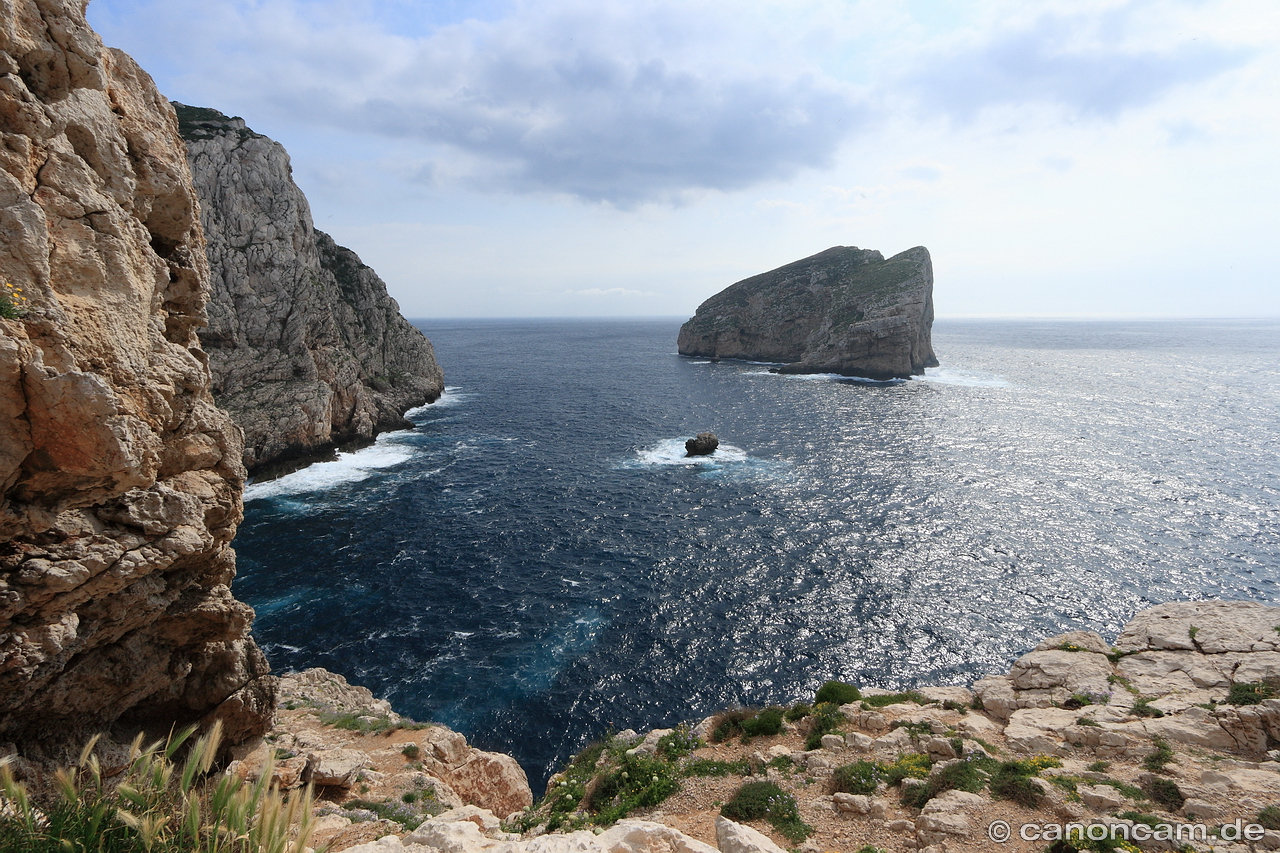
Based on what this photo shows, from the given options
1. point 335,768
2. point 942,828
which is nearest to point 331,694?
point 335,768

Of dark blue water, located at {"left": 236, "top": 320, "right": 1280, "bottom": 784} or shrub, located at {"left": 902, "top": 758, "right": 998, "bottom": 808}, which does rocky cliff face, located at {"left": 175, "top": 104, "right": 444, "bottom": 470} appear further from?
shrub, located at {"left": 902, "top": 758, "right": 998, "bottom": 808}

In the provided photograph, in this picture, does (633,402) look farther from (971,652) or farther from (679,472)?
(971,652)

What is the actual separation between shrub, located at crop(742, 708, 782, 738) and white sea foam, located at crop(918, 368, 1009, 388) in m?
108

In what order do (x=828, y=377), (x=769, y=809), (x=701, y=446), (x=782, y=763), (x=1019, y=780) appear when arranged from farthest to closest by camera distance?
1. (x=828, y=377)
2. (x=701, y=446)
3. (x=782, y=763)
4. (x=769, y=809)
5. (x=1019, y=780)

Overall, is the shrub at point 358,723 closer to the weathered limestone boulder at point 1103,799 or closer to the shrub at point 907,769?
the shrub at point 907,769

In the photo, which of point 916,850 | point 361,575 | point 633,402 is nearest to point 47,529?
point 916,850

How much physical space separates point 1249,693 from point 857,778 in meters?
13.4

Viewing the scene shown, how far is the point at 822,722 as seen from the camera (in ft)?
63.5

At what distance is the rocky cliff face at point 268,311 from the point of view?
55.5 meters

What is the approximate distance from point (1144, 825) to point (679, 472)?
46.8 m

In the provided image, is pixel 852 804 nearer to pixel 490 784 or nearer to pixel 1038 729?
pixel 1038 729

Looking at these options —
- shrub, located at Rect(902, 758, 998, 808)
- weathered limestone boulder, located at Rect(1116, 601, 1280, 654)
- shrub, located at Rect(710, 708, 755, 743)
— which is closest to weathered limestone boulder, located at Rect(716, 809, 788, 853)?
shrub, located at Rect(902, 758, 998, 808)

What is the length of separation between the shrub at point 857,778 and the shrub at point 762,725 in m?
3.48

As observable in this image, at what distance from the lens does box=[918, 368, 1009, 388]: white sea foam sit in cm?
11006
